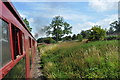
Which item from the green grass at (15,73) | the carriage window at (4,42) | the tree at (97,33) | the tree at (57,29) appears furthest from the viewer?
the tree at (57,29)

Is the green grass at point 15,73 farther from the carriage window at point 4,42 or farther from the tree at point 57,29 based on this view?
the tree at point 57,29

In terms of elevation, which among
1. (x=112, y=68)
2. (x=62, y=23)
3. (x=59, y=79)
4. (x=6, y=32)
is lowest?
(x=59, y=79)

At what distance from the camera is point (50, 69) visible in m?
6.41

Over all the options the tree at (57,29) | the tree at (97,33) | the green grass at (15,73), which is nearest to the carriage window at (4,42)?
the green grass at (15,73)

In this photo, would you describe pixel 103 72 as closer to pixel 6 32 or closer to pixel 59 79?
pixel 59 79

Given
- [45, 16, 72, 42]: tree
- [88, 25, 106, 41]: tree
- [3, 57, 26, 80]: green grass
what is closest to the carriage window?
[3, 57, 26, 80]: green grass

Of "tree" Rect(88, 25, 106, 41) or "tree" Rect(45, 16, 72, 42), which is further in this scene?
"tree" Rect(45, 16, 72, 42)

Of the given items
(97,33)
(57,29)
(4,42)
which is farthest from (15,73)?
(57,29)

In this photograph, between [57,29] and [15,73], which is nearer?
[15,73]

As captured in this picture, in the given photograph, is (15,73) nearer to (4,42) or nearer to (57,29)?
(4,42)

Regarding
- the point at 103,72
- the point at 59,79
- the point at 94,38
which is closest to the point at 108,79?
the point at 103,72

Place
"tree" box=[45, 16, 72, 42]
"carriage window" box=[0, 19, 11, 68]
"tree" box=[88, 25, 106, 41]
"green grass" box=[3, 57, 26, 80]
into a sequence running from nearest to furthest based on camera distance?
"carriage window" box=[0, 19, 11, 68] < "green grass" box=[3, 57, 26, 80] < "tree" box=[88, 25, 106, 41] < "tree" box=[45, 16, 72, 42]

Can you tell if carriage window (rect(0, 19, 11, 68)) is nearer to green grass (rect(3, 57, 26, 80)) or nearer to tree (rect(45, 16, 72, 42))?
green grass (rect(3, 57, 26, 80))

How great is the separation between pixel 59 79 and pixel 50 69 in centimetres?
144
